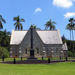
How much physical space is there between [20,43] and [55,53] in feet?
43.4

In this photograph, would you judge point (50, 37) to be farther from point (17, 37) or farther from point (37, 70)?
point (37, 70)

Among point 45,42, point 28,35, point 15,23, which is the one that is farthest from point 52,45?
point 15,23

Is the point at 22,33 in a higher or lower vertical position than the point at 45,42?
higher

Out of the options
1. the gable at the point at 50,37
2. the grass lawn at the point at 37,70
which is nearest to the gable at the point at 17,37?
the gable at the point at 50,37

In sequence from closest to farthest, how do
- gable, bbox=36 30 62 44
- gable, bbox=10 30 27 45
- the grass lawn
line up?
1. the grass lawn
2. gable, bbox=10 30 27 45
3. gable, bbox=36 30 62 44

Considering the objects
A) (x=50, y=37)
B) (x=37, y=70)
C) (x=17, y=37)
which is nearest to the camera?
(x=37, y=70)

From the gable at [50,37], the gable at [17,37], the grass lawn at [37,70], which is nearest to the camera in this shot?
the grass lawn at [37,70]

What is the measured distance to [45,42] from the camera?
53.5m

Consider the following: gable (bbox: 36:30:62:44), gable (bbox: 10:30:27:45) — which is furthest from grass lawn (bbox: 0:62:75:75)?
gable (bbox: 36:30:62:44)

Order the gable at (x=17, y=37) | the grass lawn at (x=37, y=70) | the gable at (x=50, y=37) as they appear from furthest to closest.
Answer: the gable at (x=50, y=37), the gable at (x=17, y=37), the grass lawn at (x=37, y=70)

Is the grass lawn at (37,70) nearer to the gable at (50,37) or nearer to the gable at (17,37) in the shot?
the gable at (17,37)

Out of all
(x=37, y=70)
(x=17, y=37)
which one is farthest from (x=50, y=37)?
(x=37, y=70)

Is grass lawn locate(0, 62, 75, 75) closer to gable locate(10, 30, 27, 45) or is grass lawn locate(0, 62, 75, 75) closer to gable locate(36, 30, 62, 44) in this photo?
gable locate(10, 30, 27, 45)

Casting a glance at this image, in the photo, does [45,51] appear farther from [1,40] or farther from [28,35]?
[1,40]
